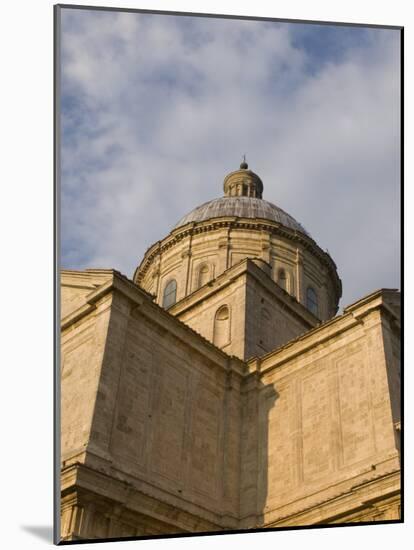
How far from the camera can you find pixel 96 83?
1214 centimetres

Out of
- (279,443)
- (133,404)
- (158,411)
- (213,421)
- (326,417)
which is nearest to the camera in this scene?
(133,404)

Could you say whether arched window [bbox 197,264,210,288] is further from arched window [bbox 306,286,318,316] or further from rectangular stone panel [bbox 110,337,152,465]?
rectangular stone panel [bbox 110,337,152,465]

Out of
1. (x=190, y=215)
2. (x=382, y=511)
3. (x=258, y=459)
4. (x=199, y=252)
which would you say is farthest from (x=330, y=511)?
(x=190, y=215)

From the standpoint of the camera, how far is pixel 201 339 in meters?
18.5

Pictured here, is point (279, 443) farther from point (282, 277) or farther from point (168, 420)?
point (282, 277)

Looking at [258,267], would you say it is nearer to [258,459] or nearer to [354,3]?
[258,459]

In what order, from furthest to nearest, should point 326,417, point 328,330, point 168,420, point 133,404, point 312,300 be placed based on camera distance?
point 312,300, point 328,330, point 326,417, point 168,420, point 133,404

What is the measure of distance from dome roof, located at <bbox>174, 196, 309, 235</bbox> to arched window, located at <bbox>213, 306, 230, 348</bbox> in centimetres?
664

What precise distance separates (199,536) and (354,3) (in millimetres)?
10323

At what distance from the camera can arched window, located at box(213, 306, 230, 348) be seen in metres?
22.0

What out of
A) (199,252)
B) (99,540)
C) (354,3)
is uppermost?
(199,252)

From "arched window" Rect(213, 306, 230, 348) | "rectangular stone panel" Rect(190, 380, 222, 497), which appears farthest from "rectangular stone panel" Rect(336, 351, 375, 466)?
"arched window" Rect(213, 306, 230, 348)

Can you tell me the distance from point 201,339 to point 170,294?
9233 millimetres

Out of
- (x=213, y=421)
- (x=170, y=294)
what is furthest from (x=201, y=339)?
(x=170, y=294)
